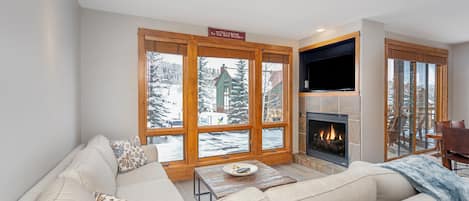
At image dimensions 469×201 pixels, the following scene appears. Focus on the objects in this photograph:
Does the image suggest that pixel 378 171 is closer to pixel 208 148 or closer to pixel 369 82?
pixel 369 82

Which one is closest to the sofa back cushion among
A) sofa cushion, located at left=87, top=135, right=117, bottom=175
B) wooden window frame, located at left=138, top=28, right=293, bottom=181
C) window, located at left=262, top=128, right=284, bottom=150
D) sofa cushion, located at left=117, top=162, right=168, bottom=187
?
sofa cushion, located at left=117, top=162, right=168, bottom=187

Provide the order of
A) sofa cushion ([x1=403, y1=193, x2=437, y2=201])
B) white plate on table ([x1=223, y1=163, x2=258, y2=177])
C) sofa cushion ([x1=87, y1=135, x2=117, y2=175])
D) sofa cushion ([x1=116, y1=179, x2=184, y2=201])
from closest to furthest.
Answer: sofa cushion ([x1=403, y1=193, x2=437, y2=201]), sofa cushion ([x1=116, y1=179, x2=184, y2=201]), sofa cushion ([x1=87, y1=135, x2=117, y2=175]), white plate on table ([x1=223, y1=163, x2=258, y2=177])

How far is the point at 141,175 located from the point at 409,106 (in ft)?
16.2

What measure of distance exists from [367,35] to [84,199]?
12.7ft

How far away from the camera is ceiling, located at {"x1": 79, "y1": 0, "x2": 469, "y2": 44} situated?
285cm

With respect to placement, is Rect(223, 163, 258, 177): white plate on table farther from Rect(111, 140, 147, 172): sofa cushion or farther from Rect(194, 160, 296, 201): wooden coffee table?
Rect(111, 140, 147, 172): sofa cushion

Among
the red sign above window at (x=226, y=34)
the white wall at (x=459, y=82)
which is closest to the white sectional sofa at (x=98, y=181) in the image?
the red sign above window at (x=226, y=34)

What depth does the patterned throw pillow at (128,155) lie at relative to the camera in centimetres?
256

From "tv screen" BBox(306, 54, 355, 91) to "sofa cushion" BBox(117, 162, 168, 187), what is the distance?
9.95 feet

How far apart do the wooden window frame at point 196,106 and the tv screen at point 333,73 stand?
432 millimetres

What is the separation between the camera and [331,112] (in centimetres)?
389

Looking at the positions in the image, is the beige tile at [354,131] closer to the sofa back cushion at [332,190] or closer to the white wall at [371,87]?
the white wall at [371,87]

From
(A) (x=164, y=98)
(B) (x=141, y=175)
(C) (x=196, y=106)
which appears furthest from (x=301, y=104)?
(B) (x=141, y=175)

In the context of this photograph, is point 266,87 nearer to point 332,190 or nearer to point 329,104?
point 329,104
